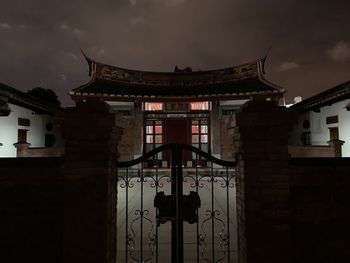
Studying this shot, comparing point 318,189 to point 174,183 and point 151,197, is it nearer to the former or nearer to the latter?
point 174,183

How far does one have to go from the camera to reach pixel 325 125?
53.6 ft

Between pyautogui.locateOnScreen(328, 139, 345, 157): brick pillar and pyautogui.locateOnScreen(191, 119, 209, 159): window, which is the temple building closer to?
pyautogui.locateOnScreen(191, 119, 209, 159): window

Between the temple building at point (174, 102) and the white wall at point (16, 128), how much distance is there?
389 centimetres

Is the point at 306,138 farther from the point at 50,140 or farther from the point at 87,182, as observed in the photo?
the point at 50,140

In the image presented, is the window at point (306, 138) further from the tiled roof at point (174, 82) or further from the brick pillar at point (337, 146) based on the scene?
the brick pillar at point (337, 146)

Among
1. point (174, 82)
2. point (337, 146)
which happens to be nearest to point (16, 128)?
point (174, 82)

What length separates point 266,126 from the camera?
3289 millimetres

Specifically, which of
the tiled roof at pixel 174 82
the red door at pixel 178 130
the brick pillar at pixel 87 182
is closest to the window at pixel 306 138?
the tiled roof at pixel 174 82

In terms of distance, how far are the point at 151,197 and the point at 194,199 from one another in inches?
210

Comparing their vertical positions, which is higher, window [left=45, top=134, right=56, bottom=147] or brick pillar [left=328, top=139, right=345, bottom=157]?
window [left=45, top=134, right=56, bottom=147]

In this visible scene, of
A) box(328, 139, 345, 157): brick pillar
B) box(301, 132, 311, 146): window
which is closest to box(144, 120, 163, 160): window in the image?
box(328, 139, 345, 157): brick pillar

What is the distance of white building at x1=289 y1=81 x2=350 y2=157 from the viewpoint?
14.1 m

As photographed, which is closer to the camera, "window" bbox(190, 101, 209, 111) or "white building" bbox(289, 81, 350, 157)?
"white building" bbox(289, 81, 350, 157)

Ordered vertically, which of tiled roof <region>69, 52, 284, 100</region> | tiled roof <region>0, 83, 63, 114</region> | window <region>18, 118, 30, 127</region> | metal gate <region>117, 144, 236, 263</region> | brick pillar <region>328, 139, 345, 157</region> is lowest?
metal gate <region>117, 144, 236, 263</region>
